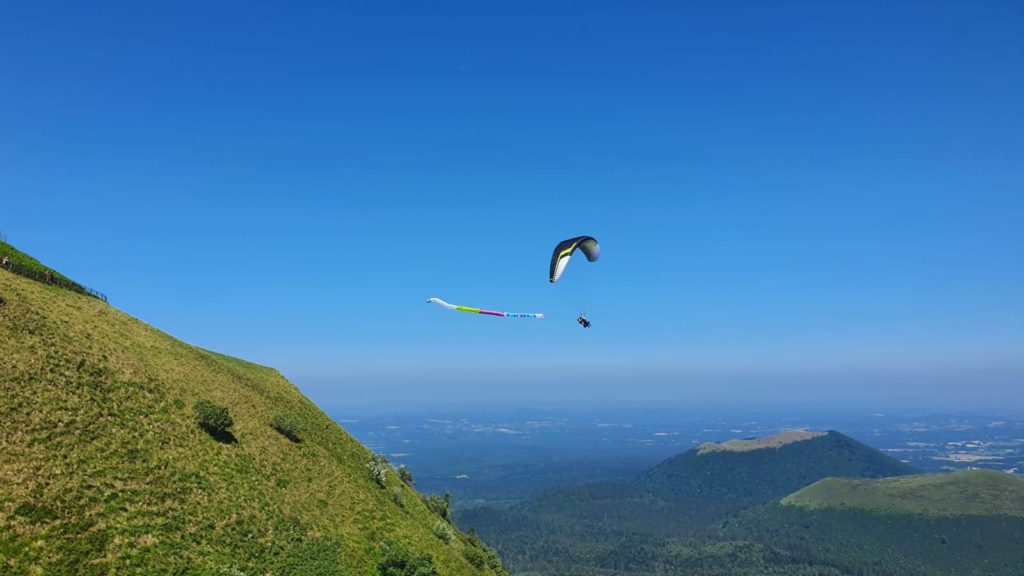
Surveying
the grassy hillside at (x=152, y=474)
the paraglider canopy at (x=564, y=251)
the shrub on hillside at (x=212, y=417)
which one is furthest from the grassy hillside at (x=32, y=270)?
the paraglider canopy at (x=564, y=251)

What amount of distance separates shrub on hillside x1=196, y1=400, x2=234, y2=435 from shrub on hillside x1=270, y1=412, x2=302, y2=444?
402 inches

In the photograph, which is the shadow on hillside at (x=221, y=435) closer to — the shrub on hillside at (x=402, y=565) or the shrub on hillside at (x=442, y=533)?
the shrub on hillside at (x=402, y=565)

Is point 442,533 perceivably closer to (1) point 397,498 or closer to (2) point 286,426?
(1) point 397,498

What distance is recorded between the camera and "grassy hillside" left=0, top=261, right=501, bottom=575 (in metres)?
33.6

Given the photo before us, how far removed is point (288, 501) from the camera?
162 ft

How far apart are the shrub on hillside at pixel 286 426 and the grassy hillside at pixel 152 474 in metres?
0.34

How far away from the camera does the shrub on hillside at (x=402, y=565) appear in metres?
48.1

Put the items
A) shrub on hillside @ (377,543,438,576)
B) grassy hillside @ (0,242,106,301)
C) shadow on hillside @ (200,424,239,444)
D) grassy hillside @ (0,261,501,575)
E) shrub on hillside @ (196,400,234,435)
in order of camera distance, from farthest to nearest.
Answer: grassy hillside @ (0,242,106,301), shrub on hillside @ (196,400,234,435), shadow on hillside @ (200,424,239,444), shrub on hillside @ (377,543,438,576), grassy hillside @ (0,261,501,575)

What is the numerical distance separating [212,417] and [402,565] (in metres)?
22.7

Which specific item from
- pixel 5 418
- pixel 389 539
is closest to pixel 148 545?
pixel 5 418

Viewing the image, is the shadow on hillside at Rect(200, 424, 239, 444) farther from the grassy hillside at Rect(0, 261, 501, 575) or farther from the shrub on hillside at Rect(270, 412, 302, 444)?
the shrub on hillside at Rect(270, 412, 302, 444)

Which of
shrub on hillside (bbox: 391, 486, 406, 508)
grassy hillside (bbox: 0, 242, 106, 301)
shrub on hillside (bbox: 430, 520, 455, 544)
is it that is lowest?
shrub on hillside (bbox: 430, 520, 455, 544)

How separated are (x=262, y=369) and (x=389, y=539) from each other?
49.7 m

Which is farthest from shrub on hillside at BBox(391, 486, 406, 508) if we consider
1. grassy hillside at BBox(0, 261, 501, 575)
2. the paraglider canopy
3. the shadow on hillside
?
the paraglider canopy
